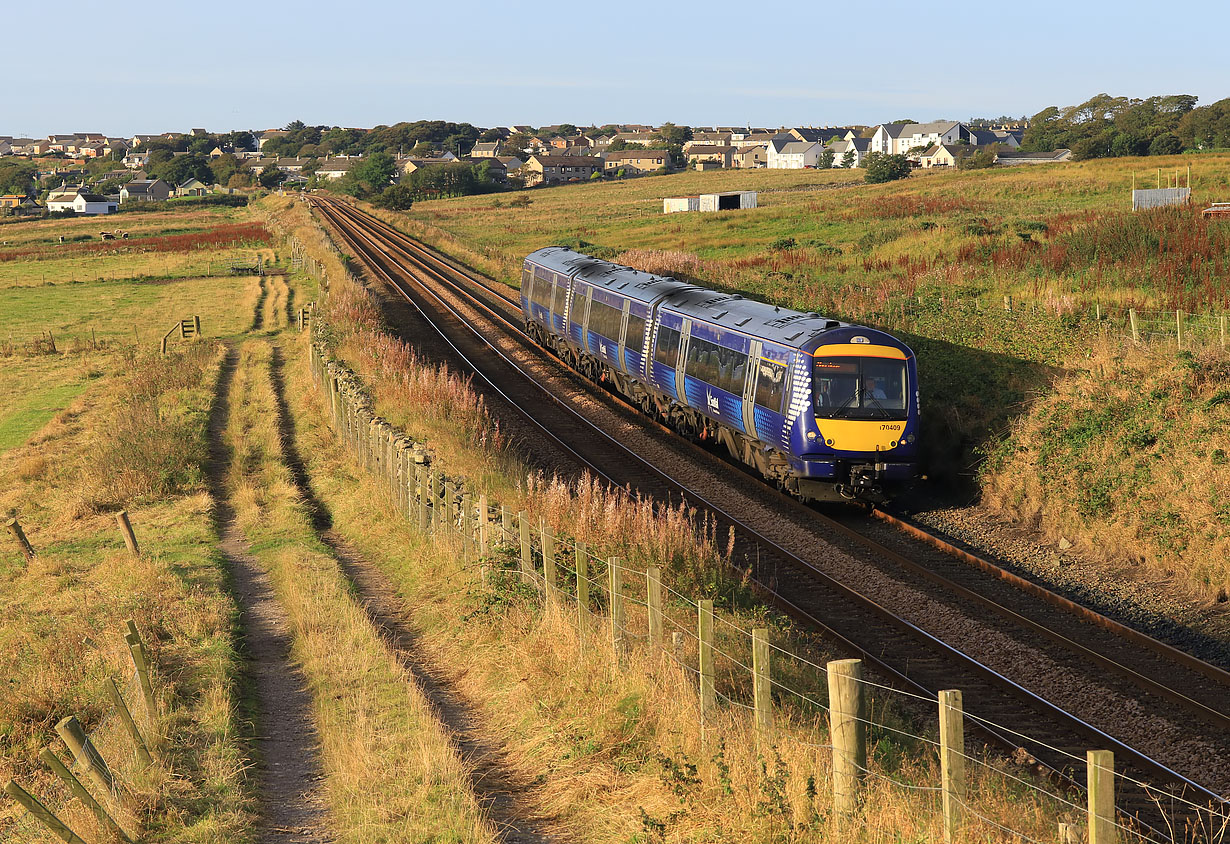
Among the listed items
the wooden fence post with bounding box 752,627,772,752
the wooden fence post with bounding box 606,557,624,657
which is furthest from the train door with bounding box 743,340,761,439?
the wooden fence post with bounding box 752,627,772,752

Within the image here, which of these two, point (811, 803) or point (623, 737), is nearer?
point (811, 803)

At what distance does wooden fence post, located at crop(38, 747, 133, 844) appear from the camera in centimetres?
702

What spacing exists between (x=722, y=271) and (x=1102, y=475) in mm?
24830

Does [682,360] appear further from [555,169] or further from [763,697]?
[555,169]

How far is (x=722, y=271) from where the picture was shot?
132 feet

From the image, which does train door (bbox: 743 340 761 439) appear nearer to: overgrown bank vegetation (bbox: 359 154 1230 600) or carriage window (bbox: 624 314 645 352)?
overgrown bank vegetation (bbox: 359 154 1230 600)

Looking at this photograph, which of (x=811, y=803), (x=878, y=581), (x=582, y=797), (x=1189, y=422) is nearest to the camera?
(x=811, y=803)

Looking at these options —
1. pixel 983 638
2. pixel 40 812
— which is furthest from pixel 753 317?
pixel 40 812

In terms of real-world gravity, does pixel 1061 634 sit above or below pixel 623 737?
below

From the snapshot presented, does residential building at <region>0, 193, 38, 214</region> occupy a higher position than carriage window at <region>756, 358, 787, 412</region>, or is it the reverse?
residential building at <region>0, 193, 38, 214</region>

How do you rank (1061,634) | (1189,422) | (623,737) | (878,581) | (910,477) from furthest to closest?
(910,477) < (1189,422) < (878,581) < (1061,634) < (623,737)

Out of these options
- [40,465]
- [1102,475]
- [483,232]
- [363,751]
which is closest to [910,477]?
[1102,475]

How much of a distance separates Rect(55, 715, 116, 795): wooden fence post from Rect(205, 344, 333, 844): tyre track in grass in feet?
3.55

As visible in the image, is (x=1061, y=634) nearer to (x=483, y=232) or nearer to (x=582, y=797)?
(x=582, y=797)
